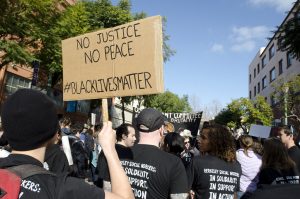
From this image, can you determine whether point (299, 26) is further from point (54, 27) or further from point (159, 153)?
point (159, 153)

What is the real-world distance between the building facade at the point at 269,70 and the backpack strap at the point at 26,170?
3832 centimetres

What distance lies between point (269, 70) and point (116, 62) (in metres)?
57.1

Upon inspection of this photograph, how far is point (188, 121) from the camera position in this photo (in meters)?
14.2

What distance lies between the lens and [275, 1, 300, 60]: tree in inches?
635

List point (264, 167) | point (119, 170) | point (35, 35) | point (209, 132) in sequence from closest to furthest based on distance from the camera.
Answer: point (119, 170), point (209, 132), point (264, 167), point (35, 35)

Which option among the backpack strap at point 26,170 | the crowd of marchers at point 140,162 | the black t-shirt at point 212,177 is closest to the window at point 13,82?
the crowd of marchers at point 140,162

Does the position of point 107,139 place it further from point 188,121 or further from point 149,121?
point 188,121

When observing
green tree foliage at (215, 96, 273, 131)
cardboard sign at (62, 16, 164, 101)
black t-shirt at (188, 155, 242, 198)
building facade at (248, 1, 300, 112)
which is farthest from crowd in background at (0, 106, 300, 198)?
green tree foliage at (215, 96, 273, 131)

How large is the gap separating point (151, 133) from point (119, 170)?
1456 mm

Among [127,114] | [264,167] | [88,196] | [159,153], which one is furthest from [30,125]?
[127,114]

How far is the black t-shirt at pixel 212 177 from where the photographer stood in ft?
13.5

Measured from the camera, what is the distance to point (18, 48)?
Answer: 1548cm

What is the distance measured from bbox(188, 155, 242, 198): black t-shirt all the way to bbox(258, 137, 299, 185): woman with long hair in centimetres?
74

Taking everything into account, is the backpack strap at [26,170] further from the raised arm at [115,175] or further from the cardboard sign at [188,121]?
the cardboard sign at [188,121]
